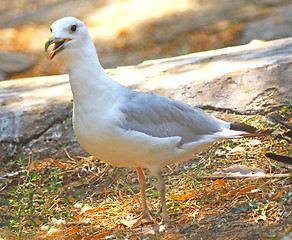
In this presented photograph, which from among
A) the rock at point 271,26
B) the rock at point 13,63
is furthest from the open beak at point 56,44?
the rock at point 271,26

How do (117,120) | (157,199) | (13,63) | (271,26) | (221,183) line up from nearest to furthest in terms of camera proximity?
(117,120) < (221,183) < (157,199) < (271,26) < (13,63)

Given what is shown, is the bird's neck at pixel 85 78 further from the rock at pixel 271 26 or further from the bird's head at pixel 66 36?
the rock at pixel 271 26

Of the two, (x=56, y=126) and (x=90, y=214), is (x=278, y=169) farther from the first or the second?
(x=56, y=126)

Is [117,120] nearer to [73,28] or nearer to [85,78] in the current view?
[85,78]

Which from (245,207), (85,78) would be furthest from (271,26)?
(85,78)

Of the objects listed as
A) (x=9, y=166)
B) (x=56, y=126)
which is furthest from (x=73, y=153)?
(x=9, y=166)

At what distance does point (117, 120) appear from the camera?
9.76ft

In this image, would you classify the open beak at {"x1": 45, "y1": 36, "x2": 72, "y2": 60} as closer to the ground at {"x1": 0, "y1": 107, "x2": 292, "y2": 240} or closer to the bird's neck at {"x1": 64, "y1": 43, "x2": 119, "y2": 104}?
the bird's neck at {"x1": 64, "y1": 43, "x2": 119, "y2": 104}

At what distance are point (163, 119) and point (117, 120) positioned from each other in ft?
1.37

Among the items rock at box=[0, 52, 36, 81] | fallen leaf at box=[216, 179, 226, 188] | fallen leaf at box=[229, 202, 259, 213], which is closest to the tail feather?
fallen leaf at box=[216, 179, 226, 188]

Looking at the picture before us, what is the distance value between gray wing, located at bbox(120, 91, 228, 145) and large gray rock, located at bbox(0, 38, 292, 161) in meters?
1.09

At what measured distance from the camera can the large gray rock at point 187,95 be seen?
443 centimetres

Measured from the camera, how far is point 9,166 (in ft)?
14.5

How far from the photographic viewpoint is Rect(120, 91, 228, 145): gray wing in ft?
10.2
